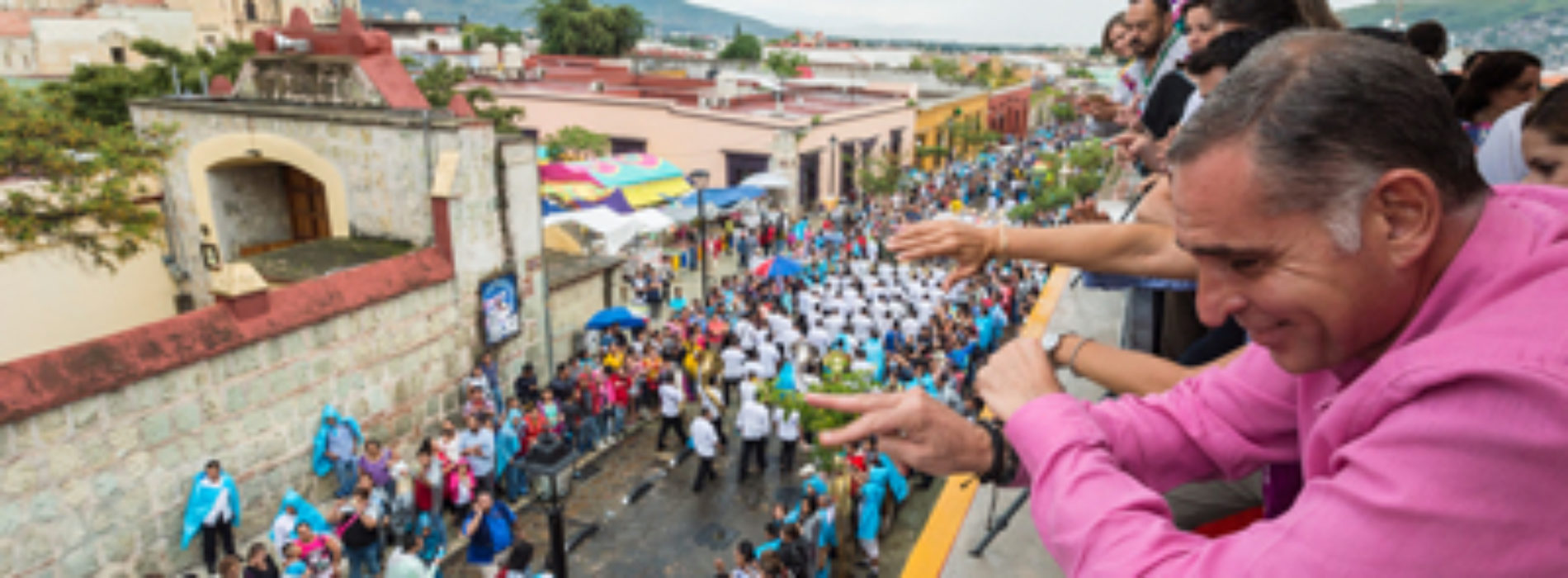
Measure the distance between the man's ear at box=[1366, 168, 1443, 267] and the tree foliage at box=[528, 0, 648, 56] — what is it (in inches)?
2503

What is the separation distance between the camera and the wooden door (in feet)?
47.3

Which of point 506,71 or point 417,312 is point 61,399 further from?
point 506,71

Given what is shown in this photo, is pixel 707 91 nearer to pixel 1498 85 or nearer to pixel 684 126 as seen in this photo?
pixel 684 126

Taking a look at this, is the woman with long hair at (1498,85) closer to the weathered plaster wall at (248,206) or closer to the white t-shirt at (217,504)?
the white t-shirt at (217,504)

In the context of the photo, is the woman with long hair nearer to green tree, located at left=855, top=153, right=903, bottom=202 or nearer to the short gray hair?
the short gray hair

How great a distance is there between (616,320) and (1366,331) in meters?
13.2

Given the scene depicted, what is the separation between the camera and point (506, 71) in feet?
125

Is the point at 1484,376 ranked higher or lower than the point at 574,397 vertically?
higher

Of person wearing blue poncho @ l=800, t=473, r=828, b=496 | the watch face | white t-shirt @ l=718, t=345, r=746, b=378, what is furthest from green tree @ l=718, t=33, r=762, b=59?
the watch face

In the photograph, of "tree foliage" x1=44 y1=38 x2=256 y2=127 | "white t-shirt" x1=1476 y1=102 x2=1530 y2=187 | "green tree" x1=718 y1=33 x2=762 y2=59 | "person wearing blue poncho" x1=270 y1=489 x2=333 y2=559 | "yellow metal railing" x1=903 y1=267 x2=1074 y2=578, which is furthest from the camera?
"green tree" x1=718 y1=33 x2=762 y2=59

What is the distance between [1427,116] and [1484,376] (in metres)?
0.45

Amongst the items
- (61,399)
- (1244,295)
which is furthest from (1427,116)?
(61,399)

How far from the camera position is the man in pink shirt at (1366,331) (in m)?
0.93

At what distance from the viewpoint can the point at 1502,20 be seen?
157750mm
